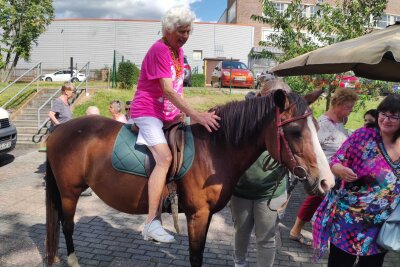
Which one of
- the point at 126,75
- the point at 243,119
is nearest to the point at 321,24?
the point at 243,119

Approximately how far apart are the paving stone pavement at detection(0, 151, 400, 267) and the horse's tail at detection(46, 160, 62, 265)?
0.79 feet

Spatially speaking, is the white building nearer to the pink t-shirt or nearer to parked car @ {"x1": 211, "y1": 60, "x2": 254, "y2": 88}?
parked car @ {"x1": 211, "y1": 60, "x2": 254, "y2": 88}

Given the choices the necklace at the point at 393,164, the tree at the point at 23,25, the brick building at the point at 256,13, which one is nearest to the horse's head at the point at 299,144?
the necklace at the point at 393,164

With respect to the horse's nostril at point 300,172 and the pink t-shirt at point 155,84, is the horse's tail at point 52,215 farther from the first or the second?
the horse's nostril at point 300,172

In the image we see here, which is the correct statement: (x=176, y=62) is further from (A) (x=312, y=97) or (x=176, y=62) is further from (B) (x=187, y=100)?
(B) (x=187, y=100)

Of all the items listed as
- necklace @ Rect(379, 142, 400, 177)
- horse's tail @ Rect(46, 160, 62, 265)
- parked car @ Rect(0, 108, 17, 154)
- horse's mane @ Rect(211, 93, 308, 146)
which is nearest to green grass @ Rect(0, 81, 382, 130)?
parked car @ Rect(0, 108, 17, 154)

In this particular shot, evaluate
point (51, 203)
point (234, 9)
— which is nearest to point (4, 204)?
point (51, 203)

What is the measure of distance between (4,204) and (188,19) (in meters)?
4.77

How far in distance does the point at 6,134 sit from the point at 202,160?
24.1 feet

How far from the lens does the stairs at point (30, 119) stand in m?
11.1

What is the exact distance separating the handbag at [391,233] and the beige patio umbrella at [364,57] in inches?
50.7

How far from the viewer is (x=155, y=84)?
285cm

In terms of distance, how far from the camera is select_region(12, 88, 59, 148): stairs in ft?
36.5

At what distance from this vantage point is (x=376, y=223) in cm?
253
